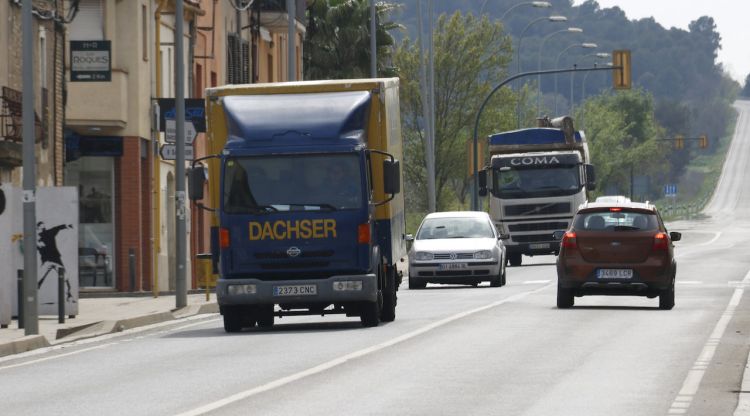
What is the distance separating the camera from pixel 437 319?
1062 inches

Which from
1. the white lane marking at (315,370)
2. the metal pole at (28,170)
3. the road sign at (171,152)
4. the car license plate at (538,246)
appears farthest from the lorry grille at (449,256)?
the metal pole at (28,170)

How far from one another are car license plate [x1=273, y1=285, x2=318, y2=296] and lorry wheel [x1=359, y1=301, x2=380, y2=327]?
884mm

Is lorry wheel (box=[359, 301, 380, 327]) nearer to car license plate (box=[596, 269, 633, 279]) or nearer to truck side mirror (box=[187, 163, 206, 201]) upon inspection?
truck side mirror (box=[187, 163, 206, 201])

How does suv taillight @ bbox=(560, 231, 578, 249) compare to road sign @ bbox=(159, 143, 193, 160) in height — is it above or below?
below

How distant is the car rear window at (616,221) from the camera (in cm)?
2905

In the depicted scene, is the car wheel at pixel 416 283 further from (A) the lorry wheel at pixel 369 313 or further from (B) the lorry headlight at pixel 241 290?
(B) the lorry headlight at pixel 241 290

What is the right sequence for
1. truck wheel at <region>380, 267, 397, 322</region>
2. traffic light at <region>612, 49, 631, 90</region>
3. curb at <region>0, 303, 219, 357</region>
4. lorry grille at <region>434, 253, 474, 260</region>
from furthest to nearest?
traffic light at <region>612, 49, 631, 90</region>, lorry grille at <region>434, 253, 474, 260</region>, truck wheel at <region>380, 267, 397, 322</region>, curb at <region>0, 303, 219, 357</region>

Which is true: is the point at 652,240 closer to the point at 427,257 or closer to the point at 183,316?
the point at 183,316

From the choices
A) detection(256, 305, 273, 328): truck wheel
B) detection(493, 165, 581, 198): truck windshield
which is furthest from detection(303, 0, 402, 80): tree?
detection(256, 305, 273, 328): truck wheel

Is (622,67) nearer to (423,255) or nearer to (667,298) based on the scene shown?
(423,255)

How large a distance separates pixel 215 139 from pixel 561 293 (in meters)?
6.71

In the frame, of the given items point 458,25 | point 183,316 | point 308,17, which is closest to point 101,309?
point 183,316

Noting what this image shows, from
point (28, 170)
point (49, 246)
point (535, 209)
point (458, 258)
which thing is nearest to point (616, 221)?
point (49, 246)

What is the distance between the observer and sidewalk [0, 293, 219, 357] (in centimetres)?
2406
